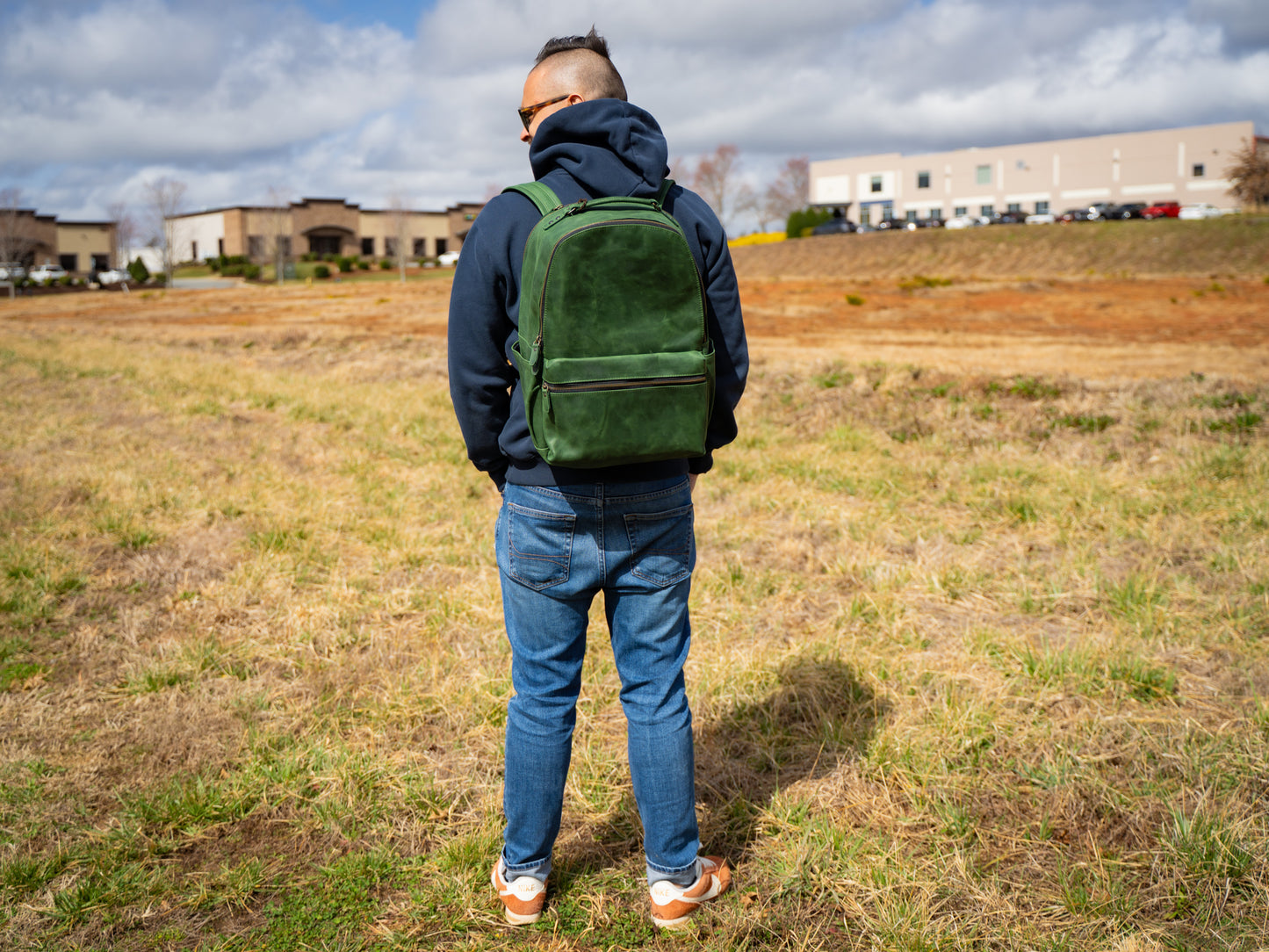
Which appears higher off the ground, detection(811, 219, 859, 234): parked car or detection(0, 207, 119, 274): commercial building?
detection(0, 207, 119, 274): commercial building

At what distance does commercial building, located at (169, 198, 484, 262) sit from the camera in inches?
3123

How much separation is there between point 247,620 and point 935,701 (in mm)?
3205

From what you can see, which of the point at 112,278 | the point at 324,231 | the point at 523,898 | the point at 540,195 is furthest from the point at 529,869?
the point at 324,231

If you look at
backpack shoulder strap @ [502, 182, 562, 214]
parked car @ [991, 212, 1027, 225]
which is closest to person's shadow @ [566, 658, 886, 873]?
backpack shoulder strap @ [502, 182, 562, 214]

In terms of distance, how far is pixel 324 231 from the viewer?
81.7 meters

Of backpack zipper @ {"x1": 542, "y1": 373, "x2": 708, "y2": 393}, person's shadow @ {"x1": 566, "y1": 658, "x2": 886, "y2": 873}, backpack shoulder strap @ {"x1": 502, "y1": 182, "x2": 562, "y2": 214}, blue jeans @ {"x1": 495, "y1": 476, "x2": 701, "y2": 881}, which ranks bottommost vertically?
person's shadow @ {"x1": 566, "y1": 658, "x2": 886, "y2": 873}

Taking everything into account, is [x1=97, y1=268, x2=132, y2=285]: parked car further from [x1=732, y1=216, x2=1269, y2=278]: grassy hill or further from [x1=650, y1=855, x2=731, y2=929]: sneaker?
[x1=650, y1=855, x2=731, y2=929]: sneaker

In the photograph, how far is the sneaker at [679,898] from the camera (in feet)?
7.59

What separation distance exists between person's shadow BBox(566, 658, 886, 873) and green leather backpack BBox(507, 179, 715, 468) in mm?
1451

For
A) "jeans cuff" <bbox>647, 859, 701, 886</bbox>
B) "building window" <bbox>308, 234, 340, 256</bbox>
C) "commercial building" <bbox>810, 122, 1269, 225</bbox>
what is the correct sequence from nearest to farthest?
1. "jeans cuff" <bbox>647, 859, 701, 886</bbox>
2. "commercial building" <bbox>810, 122, 1269, 225</bbox>
3. "building window" <bbox>308, 234, 340, 256</bbox>

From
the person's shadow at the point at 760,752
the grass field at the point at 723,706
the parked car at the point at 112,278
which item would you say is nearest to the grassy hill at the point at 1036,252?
the grass field at the point at 723,706

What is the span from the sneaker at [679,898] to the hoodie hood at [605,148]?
1746mm

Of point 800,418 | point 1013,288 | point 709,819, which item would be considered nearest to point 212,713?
point 709,819

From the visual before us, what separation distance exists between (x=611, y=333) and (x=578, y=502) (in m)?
0.40
